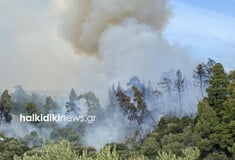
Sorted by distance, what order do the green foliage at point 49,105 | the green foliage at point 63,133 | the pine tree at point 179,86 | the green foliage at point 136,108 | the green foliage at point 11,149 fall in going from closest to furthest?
the green foliage at point 11,149 < the green foliage at point 63,133 < the green foliage at point 136,108 < the green foliage at point 49,105 < the pine tree at point 179,86

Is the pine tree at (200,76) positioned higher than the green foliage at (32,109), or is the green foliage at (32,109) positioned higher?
the pine tree at (200,76)

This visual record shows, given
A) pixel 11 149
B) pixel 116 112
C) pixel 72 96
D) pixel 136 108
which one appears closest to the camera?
pixel 11 149

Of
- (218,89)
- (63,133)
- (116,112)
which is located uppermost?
(116,112)

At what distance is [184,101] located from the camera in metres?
17.6

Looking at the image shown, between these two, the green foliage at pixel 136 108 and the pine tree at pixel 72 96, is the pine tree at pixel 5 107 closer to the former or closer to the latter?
the pine tree at pixel 72 96

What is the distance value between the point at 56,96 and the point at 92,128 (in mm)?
2086

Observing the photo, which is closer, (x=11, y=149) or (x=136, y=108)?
(x=11, y=149)

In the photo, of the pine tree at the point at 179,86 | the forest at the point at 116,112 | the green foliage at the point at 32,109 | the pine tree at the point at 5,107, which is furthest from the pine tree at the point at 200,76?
the pine tree at the point at 5,107

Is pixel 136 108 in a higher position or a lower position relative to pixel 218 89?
higher

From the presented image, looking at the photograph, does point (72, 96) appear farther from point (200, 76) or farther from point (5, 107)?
point (200, 76)

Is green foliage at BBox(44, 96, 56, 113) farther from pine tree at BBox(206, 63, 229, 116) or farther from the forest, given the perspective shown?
pine tree at BBox(206, 63, 229, 116)

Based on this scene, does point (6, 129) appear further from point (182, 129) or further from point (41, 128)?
point (182, 129)

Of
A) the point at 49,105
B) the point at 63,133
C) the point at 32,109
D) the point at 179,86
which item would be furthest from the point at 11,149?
the point at 179,86

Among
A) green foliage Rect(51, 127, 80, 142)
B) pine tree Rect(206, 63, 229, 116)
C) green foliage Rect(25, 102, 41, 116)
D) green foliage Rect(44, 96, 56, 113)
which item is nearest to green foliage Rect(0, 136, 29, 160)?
green foliage Rect(51, 127, 80, 142)
